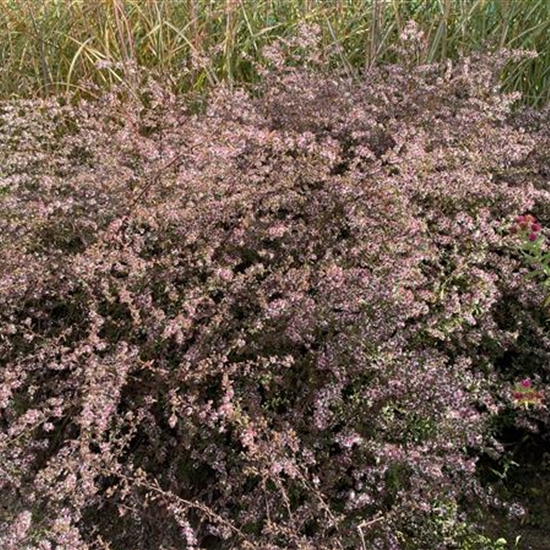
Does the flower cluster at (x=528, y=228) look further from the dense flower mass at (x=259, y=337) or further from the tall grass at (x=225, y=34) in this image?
the tall grass at (x=225, y=34)

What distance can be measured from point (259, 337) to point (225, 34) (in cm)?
212

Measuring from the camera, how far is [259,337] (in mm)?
2105

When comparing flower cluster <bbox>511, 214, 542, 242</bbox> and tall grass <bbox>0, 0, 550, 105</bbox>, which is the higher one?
flower cluster <bbox>511, 214, 542, 242</bbox>

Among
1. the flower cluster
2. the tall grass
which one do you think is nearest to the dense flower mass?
the flower cluster

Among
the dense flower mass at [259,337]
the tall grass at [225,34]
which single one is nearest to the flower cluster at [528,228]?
the dense flower mass at [259,337]

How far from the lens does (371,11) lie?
149 inches

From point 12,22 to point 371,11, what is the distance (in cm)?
171

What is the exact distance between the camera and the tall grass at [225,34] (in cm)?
369

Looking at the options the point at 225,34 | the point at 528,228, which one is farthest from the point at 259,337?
the point at 225,34

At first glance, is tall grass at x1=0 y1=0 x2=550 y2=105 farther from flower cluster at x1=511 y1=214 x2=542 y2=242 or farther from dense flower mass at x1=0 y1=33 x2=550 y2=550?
flower cluster at x1=511 y1=214 x2=542 y2=242

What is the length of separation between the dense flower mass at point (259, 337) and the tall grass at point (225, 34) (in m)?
1.11

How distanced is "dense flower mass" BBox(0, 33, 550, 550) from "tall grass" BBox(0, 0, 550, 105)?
1109 mm

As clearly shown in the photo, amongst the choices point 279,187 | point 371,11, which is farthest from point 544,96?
point 279,187

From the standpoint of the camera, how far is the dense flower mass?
74.8 inches
